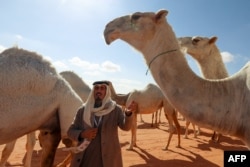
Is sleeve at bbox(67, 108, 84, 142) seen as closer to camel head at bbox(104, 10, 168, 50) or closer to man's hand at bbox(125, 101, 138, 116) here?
man's hand at bbox(125, 101, 138, 116)

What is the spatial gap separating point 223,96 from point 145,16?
4.29ft

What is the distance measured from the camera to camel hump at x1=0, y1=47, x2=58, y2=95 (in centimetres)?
386

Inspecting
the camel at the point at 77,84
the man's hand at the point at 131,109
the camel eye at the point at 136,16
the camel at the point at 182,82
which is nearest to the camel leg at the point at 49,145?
the man's hand at the point at 131,109

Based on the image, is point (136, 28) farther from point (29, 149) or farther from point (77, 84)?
point (77, 84)

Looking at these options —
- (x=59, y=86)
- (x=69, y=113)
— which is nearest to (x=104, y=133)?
(x=69, y=113)

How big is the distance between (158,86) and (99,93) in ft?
2.38

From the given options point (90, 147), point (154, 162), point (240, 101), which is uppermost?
point (240, 101)

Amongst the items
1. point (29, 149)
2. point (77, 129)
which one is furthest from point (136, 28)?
point (29, 149)

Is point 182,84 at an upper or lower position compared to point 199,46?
lower

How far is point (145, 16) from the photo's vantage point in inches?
142

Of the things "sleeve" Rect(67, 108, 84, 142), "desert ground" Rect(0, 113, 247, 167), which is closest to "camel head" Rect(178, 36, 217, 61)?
"sleeve" Rect(67, 108, 84, 142)

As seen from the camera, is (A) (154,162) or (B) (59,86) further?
(A) (154,162)

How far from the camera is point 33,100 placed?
3.99 metres

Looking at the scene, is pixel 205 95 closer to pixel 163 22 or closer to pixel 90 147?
pixel 163 22
